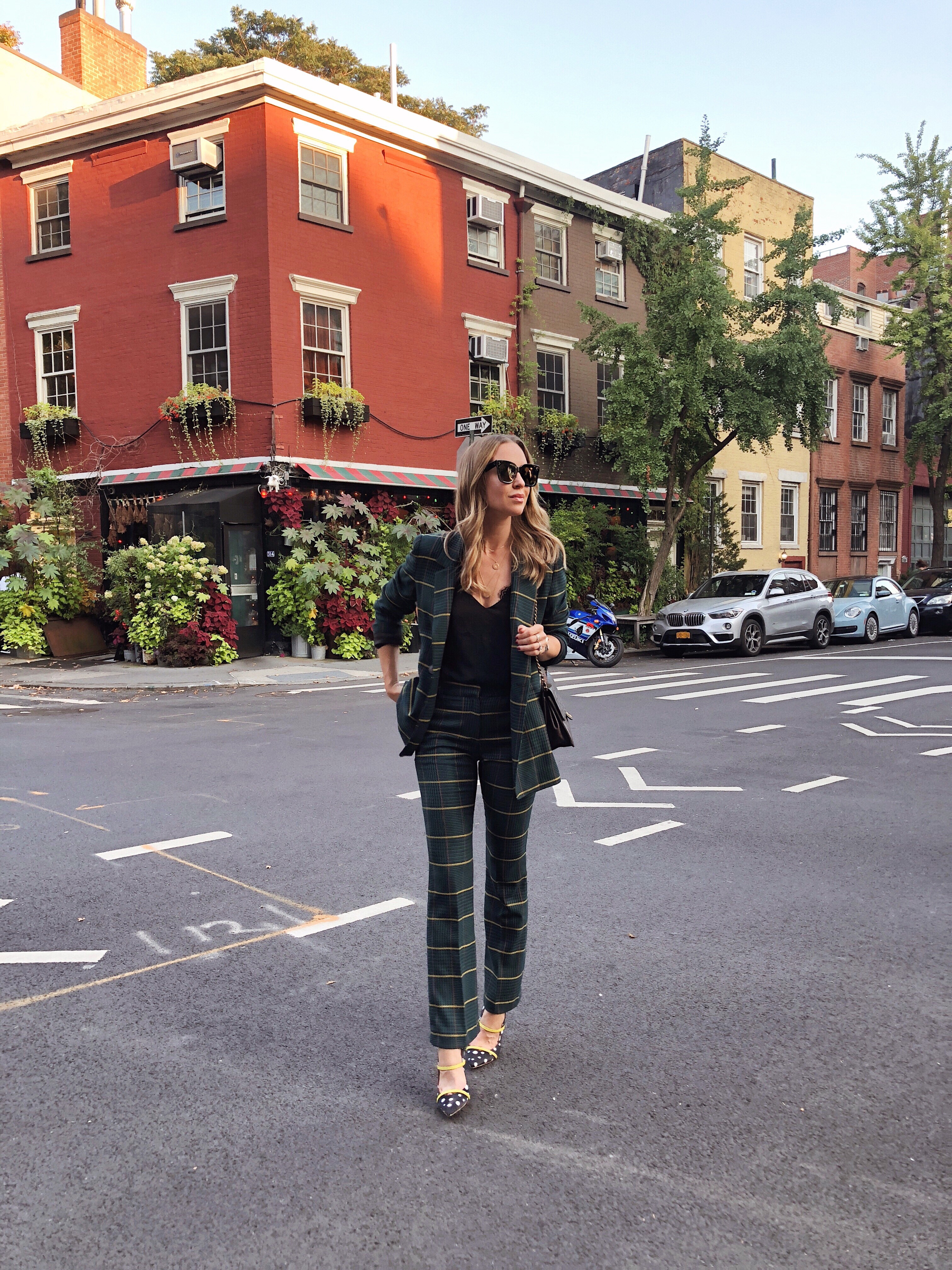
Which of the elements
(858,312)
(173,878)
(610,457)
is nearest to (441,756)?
(173,878)

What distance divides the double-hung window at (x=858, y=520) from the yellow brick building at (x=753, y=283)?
2.78m

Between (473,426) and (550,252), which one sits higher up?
(550,252)

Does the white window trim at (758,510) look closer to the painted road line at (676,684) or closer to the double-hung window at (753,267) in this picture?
the double-hung window at (753,267)

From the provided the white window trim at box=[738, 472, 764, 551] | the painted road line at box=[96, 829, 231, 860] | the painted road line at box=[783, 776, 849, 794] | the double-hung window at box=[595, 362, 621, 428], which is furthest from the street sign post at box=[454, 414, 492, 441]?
the white window trim at box=[738, 472, 764, 551]

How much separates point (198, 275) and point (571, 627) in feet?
31.3

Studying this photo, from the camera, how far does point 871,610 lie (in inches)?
888

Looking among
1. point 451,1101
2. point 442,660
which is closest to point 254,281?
point 442,660

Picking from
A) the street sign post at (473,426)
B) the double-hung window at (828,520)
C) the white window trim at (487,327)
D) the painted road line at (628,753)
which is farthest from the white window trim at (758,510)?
the painted road line at (628,753)

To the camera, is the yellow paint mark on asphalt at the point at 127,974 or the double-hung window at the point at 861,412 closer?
the yellow paint mark on asphalt at the point at 127,974

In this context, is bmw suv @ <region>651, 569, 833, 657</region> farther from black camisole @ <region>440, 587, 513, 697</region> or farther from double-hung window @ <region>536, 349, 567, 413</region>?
black camisole @ <region>440, 587, 513, 697</region>

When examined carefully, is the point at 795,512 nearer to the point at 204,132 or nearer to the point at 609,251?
the point at 609,251

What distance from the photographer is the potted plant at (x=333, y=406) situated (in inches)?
746

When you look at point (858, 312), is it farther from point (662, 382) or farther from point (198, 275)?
point (198, 275)

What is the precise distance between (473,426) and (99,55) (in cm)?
1774
